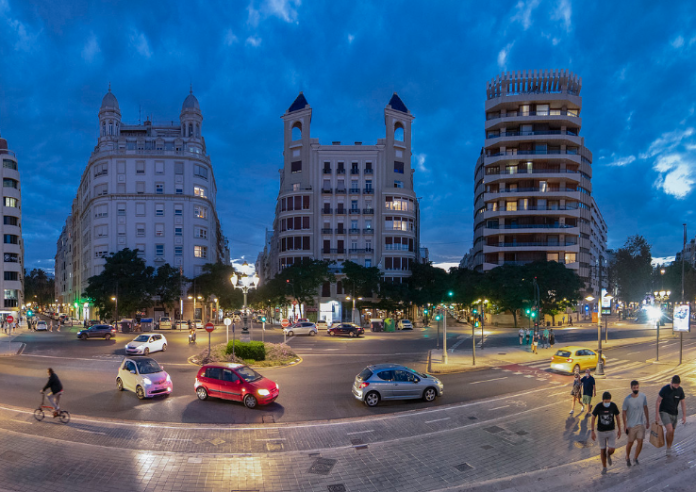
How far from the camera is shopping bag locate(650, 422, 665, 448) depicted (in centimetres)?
1063

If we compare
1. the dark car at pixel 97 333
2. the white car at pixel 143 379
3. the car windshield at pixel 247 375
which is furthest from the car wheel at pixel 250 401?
the dark car at pixel 97 333

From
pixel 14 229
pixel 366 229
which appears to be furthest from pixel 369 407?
pixel 14 229

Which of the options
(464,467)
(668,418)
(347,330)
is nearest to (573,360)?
(668,418)

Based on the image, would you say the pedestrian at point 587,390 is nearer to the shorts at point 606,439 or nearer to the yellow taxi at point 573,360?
the shorts at point 606,439

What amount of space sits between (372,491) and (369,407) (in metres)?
7.24

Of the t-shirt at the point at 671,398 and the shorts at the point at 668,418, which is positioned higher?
the t-shirt at the point at 671,398

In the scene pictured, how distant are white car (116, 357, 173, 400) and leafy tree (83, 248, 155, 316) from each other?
47.8 metres

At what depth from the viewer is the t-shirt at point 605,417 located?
9.78 m

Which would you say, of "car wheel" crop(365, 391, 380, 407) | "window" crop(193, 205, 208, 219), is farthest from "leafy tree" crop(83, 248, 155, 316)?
"car wheel" crop(365, 391, 380, 407)

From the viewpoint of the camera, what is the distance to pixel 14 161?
229ft

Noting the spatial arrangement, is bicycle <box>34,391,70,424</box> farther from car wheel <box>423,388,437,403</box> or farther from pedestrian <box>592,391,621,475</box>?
pedestrian <box>592,391,621,475</box>

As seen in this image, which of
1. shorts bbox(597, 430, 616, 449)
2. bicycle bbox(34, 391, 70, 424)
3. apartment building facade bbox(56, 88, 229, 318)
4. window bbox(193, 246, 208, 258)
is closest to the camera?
shorts bbox(597, 430, 616, 449)

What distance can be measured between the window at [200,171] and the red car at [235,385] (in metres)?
67.0

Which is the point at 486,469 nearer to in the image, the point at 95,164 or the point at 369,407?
the point at 369,407
